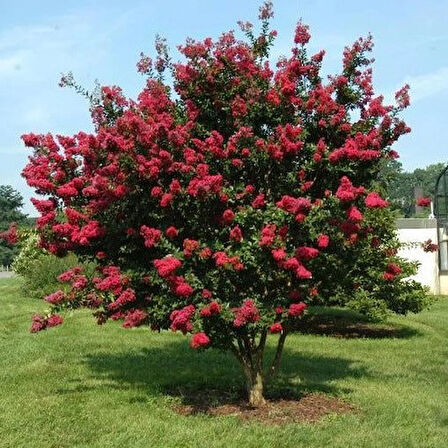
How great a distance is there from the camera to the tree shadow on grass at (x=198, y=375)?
8.00 m

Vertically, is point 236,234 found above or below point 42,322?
above

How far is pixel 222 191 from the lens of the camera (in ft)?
21.2

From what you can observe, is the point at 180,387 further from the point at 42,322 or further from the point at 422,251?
the point at 422,251

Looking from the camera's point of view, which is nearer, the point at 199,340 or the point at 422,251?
the point at 199,340

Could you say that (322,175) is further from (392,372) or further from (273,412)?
(392,372)

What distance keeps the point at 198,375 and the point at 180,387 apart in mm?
784

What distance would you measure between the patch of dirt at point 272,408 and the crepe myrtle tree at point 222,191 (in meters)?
0.29

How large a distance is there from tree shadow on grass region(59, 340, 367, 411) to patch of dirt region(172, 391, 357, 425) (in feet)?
0.08

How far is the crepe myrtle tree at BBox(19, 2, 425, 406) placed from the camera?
249 inches

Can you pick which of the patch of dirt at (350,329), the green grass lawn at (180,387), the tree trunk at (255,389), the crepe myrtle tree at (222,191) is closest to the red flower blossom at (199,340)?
the crepe myrtle tree at (222,191)

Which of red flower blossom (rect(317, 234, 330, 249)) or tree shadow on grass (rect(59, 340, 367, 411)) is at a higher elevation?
red flower blossom (rect(317, 234, 330, 249))

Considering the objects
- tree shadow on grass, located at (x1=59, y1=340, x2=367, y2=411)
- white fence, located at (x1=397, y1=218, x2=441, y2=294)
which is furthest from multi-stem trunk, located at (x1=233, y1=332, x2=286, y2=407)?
white fence, located at (x1=397, y1=218, x2=441, y2=294)

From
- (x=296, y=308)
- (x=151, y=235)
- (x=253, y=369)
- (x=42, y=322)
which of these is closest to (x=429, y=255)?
(x=253, y=369)

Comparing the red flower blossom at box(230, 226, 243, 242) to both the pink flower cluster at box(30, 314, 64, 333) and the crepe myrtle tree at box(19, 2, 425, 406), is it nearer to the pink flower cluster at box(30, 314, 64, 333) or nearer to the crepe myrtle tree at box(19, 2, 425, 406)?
the crepe myrtle tree at box(19, 2, 425, 406)
